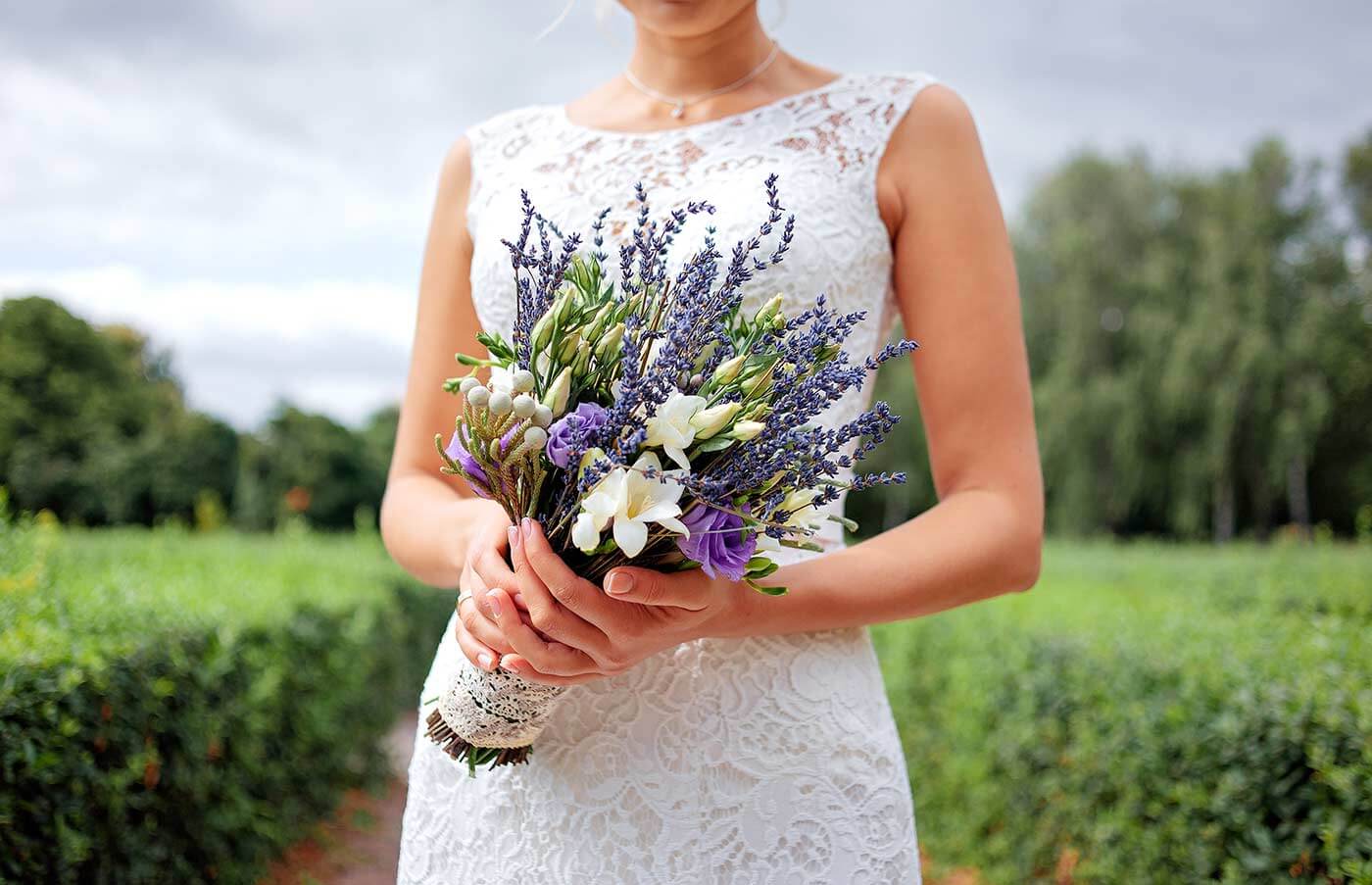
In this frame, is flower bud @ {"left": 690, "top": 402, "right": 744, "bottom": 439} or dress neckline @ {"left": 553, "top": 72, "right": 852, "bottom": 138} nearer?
flower bud @ {"left": 690, "top": 402, "right": 744, "bottom": 439}

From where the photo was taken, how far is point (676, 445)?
3.67 ft

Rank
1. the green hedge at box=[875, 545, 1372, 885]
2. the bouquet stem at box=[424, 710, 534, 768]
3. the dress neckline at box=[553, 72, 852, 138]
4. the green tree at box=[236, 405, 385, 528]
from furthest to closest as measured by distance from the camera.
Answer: the green tree at box=[236, 405, 385, 528] → the green hedge at box=[875, 545, 1372, 885] → the dress neckline at box=[553, 72, 852, 138] → the bouquet stem at box=[424, 710, 534, 768]

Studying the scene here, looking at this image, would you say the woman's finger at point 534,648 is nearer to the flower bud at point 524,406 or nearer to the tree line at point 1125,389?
the flower bud at point 524,406

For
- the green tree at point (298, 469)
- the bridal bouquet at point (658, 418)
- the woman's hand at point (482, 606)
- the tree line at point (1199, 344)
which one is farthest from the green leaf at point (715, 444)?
the tree line at point (1199, 344)

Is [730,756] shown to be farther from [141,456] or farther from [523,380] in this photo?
[141,456]

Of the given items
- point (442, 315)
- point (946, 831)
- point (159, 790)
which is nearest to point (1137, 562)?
point (946, 831)

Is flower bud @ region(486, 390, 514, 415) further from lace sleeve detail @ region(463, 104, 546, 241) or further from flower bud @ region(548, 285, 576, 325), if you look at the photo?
lace sleeve detail @ region(463, 104, 546, 241)

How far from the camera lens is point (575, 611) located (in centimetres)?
125

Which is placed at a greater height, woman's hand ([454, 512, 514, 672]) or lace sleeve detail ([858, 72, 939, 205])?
lace sleeve detail ([858, 72, 939, 205])

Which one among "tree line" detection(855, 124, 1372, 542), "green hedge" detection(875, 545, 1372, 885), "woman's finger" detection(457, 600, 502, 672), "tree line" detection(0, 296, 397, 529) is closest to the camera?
"woman's finger" detection(457, 600, 502, 672)

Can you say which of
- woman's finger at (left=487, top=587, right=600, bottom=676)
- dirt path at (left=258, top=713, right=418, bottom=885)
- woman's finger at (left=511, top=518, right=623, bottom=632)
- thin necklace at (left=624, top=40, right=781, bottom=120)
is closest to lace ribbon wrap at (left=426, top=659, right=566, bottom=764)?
woman's finger at (left=487, top=587, right=600, bottom=676)

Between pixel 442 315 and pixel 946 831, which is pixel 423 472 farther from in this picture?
pixel 946 831

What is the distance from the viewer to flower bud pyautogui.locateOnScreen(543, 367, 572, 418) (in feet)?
3.84

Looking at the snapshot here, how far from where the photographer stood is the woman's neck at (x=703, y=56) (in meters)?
2.09
